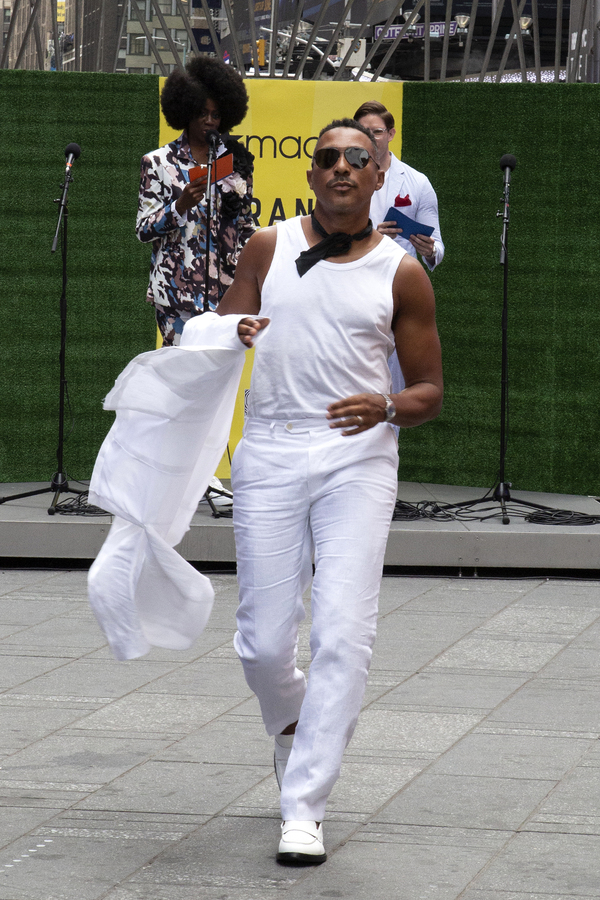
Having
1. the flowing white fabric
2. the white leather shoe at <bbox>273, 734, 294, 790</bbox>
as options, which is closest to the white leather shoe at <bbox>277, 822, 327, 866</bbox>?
the white leather shoe at <bbox>273, 734, 294, 790</bbox>

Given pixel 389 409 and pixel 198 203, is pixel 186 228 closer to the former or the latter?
pixel 198 203

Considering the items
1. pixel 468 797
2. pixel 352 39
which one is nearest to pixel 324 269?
pixel 468 797

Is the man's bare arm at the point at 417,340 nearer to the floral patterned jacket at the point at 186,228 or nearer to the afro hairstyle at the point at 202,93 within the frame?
the floral patterned jacket at the point at 186,228

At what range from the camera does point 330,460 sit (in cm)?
362

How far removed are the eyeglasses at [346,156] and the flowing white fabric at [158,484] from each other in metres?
0.51

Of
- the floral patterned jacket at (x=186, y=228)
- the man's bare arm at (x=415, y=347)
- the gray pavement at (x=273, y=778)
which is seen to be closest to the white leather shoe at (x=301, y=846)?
the gray pavement at (x=273, y=778)

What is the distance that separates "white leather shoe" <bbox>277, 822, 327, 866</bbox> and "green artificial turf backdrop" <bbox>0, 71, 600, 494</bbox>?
5467 millimetres

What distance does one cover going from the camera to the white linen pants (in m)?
3.53

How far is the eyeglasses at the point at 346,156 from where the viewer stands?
3.73m

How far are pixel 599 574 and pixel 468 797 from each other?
3.96 m

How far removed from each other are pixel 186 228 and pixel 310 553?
395 centimetres

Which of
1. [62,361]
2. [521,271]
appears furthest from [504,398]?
[62,361]

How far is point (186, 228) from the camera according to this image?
24.1 feet

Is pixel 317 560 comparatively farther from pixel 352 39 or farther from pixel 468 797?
pixel 352 39
